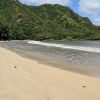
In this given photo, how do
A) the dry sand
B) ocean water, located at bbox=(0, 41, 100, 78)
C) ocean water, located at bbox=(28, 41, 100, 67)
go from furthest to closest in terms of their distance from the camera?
ocean water, located at bbox=(28, 41, 100, 67), ocean water, located at bbox=(0, 41, 100, 78), the dry sand

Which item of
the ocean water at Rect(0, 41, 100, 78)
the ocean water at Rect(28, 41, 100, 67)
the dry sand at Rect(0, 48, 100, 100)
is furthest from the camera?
the ocean water at Rect(28, 41, 100, 67)

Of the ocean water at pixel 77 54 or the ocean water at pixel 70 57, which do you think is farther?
the ocean water at pixel 77 54

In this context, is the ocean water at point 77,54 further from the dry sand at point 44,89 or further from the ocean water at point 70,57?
the dry sand at point 44,89

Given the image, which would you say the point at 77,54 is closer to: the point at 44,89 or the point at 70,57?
the point at 70,57

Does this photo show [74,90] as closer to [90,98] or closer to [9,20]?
[90,98]

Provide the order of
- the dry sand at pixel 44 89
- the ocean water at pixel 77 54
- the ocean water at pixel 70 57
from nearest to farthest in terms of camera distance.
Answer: the dry sand at pixel 44 89 < the ocean water at pixel 70 57 < the ocean water at pixel 77 54

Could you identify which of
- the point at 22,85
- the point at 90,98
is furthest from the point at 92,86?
the point at 22,85

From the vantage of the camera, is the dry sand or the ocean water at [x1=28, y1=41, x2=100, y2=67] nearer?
the dry sand

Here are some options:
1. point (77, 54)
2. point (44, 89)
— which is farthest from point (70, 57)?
point (44, 89)

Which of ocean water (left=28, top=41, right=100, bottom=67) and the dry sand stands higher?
the dry sand

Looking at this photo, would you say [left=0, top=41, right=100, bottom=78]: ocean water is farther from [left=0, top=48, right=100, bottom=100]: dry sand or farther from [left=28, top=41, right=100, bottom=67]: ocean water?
[left=0, top=48, right=100, bottom=100]: dry sand

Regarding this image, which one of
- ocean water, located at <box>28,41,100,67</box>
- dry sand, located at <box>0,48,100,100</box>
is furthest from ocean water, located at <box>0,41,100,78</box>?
dry sand, located at <box>0,48,100,100</box>

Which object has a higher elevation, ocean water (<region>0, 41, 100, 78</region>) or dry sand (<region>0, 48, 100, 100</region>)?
dry sand (<region>0, 48, 100, 100</region>)

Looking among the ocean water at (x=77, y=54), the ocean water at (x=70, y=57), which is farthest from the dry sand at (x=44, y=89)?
the ocean water at (x=77, y=54)
